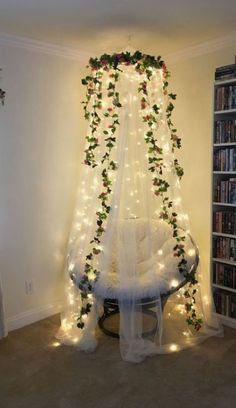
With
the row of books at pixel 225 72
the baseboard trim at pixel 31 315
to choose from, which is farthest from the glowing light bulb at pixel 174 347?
the row of books at pixel 225 72

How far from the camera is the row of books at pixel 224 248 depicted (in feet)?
9.73

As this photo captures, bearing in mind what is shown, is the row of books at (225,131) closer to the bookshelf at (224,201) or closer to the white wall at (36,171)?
the bookshelf at (224,201)

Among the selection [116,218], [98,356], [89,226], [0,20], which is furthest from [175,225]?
[0,20]

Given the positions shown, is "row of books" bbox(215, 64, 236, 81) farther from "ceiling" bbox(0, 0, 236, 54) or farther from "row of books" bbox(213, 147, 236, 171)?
"row of books" bbox(213, 147, 236, 171)

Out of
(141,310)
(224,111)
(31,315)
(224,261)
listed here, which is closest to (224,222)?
(224,261)

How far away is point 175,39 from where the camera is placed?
2.97m

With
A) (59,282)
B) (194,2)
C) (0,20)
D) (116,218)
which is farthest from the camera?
(59,282)

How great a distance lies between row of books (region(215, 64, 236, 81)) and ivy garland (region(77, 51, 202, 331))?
416 mm

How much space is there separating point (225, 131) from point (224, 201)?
1.88 ft

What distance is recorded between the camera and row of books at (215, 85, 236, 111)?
2.85m

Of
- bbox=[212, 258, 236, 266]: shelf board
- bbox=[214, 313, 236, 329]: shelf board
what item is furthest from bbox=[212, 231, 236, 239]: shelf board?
bbox=[214, 313, 236, 329]: shelf board

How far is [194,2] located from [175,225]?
1.56 metres

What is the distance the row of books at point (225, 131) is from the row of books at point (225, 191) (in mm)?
331

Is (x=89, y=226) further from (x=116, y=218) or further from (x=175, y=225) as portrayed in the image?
(x=175, y=225)
